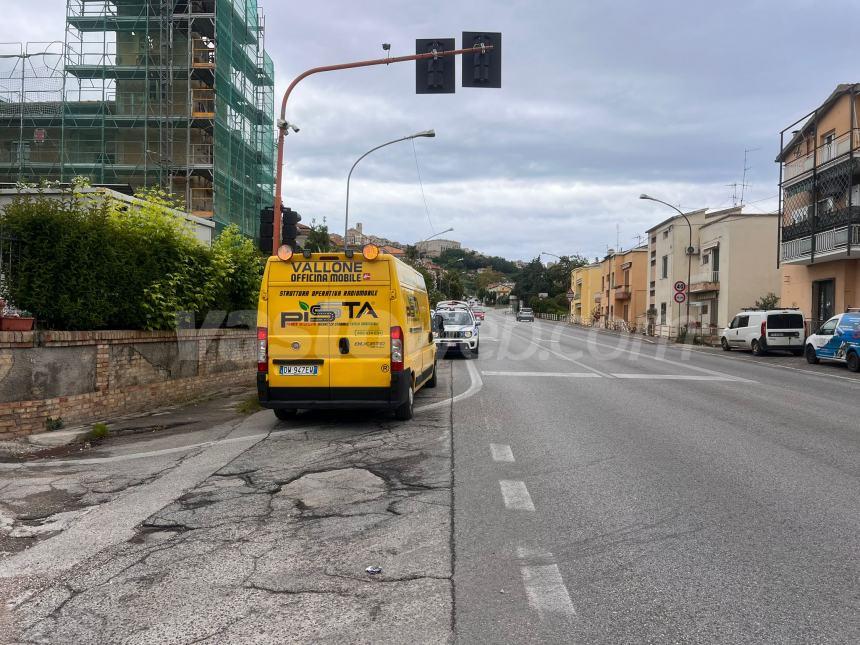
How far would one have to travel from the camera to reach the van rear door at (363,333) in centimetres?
902

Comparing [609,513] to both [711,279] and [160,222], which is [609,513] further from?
[711,279]

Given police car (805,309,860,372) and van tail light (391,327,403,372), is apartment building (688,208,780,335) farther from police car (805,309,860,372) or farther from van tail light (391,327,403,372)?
van tail light (391,327,403,372)

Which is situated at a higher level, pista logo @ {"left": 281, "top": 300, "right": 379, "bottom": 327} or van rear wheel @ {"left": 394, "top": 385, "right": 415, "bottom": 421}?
pista logo @ {"left": 281, "top": 300, "right": 379, "bottom": 327}

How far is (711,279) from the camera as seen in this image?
4209 cm

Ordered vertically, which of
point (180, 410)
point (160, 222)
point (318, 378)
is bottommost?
point (180, 410)

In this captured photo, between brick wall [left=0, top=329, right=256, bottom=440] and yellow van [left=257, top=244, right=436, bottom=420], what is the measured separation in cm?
241

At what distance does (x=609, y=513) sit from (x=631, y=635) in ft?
6.38

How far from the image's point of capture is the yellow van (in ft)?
29.6

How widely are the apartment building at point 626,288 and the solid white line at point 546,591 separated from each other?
5447 cm

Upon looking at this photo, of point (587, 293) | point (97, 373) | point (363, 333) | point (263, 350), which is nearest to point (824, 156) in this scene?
point (363, 333)

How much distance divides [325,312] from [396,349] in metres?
1.08

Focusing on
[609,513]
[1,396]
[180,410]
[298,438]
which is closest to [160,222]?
[180,410]

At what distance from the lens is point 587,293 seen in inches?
3231

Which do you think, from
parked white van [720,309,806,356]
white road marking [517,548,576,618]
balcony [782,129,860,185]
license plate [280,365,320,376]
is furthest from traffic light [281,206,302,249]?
balcony [782,129,860,185]
